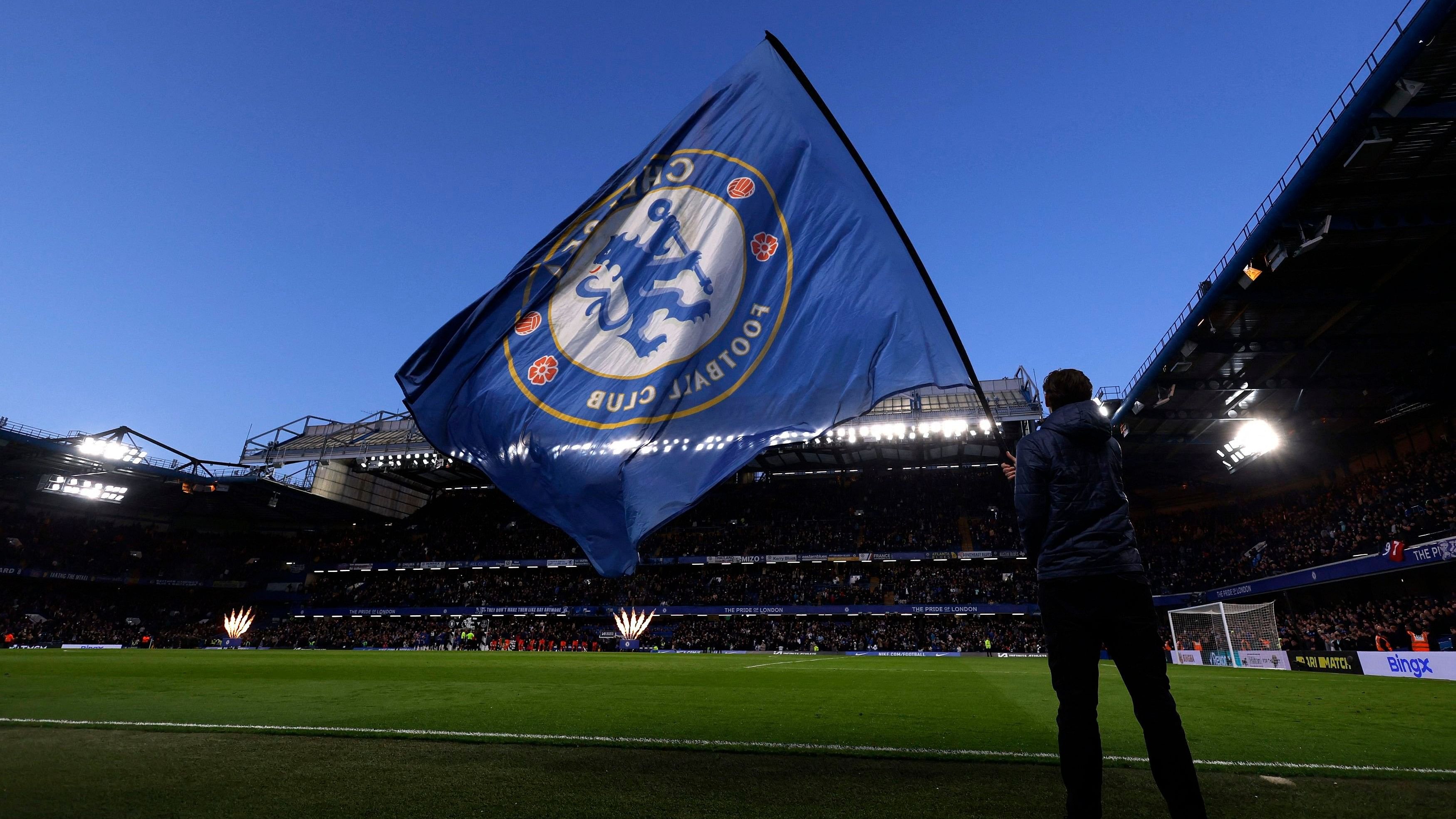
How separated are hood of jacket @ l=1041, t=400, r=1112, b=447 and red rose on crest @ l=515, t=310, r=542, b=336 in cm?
393

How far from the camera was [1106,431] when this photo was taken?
3.21m

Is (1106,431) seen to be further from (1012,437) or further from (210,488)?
(210,488)

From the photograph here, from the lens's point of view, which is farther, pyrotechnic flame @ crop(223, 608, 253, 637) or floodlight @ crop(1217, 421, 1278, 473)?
pyrotechnic flame @ crop(223, 608, 253, 637)

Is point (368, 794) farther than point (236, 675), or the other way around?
point (236, 675)

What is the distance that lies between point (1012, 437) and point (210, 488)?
52.1 m

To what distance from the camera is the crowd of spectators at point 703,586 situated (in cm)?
4059

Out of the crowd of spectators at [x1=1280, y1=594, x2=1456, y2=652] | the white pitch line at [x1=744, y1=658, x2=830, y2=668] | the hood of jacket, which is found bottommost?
the white pitch line at [x1=744, y1=658, x2=830, y2=668]

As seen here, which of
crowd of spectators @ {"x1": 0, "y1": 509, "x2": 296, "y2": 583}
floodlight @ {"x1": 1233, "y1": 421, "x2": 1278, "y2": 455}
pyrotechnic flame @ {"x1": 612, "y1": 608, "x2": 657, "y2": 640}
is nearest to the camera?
floodlight @ {"x1": 1233, "y1": 421, "x2": 1278, "y2": 455}

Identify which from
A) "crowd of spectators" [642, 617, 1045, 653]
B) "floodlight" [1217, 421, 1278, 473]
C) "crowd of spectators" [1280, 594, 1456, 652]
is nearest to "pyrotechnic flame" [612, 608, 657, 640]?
"crowd of spectators" [642, 617, 1045, 653]

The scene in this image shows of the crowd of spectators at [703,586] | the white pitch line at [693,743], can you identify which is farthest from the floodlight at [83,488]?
the white pitch line at [693,743]

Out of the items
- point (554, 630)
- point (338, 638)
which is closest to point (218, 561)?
point (338, 638)

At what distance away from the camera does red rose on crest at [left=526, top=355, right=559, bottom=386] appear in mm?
5363

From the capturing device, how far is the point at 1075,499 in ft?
Result: 10.4

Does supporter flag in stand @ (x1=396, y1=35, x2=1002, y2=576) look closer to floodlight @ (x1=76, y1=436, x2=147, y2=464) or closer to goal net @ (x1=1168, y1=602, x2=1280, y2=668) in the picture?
goal net @ (x1=1168, y1=602, x2=1280, y2=668)
